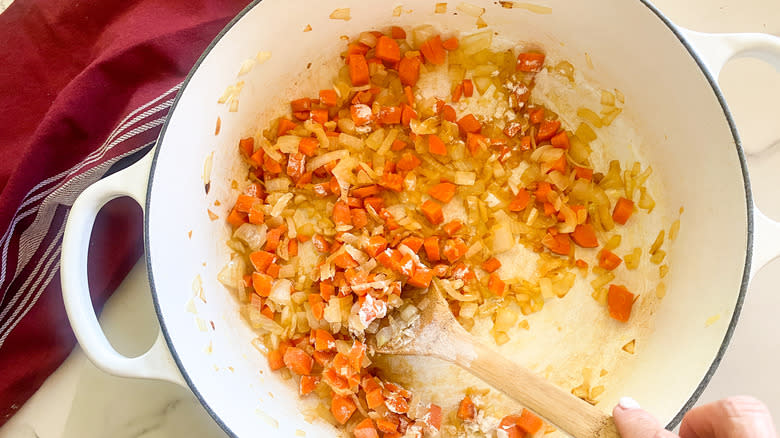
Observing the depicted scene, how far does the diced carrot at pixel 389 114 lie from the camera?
143cm

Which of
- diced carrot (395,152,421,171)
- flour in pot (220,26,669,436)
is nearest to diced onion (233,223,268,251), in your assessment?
flour in pot (220,26,669,436)

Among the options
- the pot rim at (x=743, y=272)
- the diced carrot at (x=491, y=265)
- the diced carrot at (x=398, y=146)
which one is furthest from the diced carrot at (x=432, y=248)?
the pot rim at (x=743, y=272)

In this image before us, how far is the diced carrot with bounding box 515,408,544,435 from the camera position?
1.35m

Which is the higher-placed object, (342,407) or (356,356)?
(356,356)

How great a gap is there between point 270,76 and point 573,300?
87 centimetres

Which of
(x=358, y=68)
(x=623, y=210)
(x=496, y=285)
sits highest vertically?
(x=358, y=68)

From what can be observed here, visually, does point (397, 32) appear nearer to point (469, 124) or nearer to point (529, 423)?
point (469, 124)

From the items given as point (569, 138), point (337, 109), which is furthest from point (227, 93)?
point (569, 138)

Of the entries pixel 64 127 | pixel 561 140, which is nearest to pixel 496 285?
pixel 561 140

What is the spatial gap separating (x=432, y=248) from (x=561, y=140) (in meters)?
0.41

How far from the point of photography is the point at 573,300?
1.44 metres

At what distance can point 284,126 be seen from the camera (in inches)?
56.2

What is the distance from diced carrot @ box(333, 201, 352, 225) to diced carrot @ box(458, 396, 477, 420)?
0.49 metres

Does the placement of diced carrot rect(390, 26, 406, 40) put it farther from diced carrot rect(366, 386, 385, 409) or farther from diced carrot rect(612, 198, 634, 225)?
diced carrot rect(366, 386, 385, 409)
